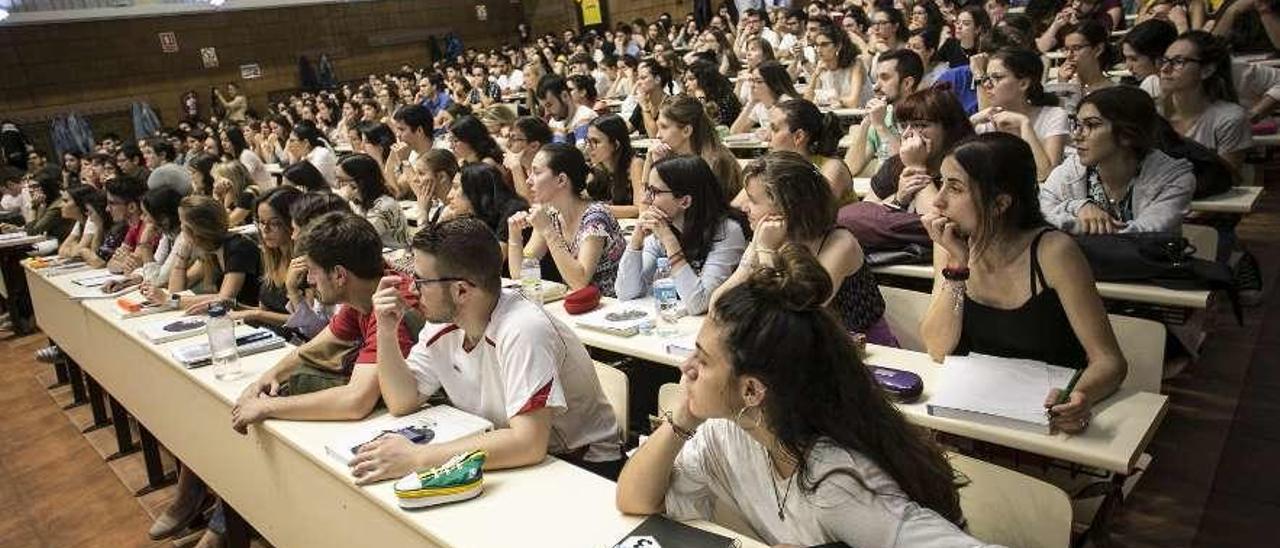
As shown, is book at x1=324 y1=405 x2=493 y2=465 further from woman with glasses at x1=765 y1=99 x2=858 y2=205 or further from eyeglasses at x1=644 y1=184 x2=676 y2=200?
woman with glasses at x1=765 y1=99 x2=858 y2=205

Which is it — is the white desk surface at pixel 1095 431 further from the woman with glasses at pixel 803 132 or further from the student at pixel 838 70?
the student at pixel 838 70

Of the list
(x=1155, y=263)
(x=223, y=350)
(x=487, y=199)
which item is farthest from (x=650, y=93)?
(x=1155, y=263)

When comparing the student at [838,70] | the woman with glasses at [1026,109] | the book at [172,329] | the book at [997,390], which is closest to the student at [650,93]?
the student at [838,70]

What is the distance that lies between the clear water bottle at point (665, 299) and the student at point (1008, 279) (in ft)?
2.74

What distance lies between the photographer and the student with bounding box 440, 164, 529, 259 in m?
4.32

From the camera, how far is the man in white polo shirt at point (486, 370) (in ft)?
6.51

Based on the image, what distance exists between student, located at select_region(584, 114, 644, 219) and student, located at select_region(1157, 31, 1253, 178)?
→ 8.58 feet

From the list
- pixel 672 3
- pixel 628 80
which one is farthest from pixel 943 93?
pixel 672 3

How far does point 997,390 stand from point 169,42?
1676 centimetres

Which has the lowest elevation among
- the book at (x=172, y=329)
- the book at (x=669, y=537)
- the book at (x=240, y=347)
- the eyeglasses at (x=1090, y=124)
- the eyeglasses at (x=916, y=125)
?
the book at (x=669, y=537)

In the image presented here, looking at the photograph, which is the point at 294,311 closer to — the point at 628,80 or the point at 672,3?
the point at 628,80

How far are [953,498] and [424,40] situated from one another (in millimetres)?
18673

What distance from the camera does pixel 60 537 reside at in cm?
364

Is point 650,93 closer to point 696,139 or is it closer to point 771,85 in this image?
point 771,85
